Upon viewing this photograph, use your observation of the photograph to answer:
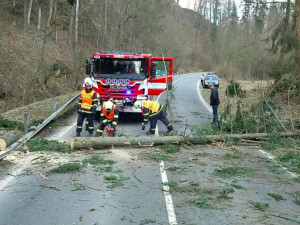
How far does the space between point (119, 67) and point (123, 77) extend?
0.48 m

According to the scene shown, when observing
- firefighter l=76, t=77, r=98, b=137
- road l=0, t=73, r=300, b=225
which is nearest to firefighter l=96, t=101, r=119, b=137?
firefighter l=76, t=77, r=98, b=137

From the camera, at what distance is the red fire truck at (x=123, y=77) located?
1284 centimetres

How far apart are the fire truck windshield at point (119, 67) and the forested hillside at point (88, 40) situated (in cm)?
311

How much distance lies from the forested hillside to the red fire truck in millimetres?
2903

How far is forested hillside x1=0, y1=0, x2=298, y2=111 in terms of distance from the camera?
67.4 feet

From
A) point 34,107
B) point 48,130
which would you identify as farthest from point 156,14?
point 48,130

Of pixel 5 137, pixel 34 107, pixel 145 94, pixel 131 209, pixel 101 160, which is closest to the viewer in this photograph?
pixel 131 209

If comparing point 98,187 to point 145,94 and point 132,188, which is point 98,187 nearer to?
point 132,188

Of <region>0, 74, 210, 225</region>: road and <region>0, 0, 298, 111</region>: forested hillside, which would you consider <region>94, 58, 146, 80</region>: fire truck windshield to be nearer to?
<region>0, 0, 298, 111</region>: forested hillside

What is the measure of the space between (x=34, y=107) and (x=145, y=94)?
5.79 metres

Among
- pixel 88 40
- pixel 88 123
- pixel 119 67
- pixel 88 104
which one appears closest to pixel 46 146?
pixel 88 123

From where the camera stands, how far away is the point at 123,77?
1302 centimetres

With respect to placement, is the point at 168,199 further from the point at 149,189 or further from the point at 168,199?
the point at 149,189

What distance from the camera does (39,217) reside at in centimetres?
508
